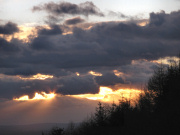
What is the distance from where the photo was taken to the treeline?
95.7ft

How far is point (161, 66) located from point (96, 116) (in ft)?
51.8

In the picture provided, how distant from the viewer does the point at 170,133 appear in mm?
23000

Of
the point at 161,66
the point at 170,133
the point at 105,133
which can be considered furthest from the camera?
the point at 161,66

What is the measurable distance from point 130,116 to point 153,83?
1626 cm

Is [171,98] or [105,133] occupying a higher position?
[171,98]

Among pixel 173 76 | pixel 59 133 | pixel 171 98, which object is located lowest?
pixel 59 133

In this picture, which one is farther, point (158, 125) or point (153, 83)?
point (153, 83)

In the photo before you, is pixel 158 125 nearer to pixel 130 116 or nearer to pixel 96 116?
pixel 130 116

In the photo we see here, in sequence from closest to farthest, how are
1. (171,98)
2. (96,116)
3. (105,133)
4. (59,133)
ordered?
(171,98) → (105,133) → (96,116) → (59,133)

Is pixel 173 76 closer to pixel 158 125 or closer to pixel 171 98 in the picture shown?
pixel 171 98

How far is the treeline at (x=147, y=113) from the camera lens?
29164mm

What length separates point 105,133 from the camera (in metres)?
42.2

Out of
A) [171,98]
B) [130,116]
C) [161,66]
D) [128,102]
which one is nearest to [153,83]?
[161,66]

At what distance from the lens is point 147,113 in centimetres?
4003
